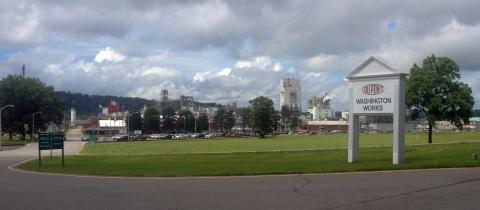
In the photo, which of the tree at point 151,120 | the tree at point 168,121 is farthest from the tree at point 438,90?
the tree at point 168,121

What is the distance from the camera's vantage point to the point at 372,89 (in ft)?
86.6

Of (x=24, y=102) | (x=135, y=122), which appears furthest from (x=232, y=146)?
(x=135, y=122)

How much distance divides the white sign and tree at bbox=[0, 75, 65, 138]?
335 feet

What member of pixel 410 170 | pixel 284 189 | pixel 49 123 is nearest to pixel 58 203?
pixel 284 189

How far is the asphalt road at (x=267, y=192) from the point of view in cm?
1310

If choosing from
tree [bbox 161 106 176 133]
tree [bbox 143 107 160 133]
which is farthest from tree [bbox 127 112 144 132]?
tree [bbox 161 106 176 133]

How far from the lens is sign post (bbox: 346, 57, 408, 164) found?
83.3ft

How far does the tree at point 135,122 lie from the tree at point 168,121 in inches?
351

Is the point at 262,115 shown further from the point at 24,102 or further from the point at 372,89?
the point at 372,89

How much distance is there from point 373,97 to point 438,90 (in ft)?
132

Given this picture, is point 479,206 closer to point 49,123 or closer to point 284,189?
point 284,189

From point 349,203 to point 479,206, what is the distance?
262cm

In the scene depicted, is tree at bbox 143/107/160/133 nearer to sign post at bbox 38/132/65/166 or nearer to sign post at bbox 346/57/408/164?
sign post at bbox 38/132/65/166

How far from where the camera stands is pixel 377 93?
26047 millimetres
